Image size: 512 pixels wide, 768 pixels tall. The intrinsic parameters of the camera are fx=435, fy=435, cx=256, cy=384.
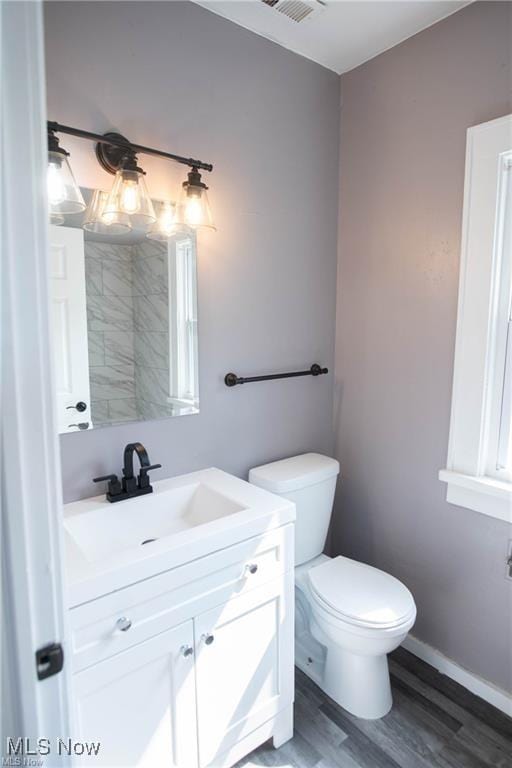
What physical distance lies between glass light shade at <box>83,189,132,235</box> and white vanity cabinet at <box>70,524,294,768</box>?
107cm

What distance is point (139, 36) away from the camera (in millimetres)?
1423

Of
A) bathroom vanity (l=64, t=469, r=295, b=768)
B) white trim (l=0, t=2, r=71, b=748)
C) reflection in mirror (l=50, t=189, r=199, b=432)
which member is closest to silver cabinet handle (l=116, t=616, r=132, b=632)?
bathroom vanity (l=64, t=469, r=295, b=768)

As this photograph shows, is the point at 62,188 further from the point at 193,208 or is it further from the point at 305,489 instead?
the point at 305,489

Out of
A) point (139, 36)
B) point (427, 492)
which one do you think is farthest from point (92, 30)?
point (427, 492)

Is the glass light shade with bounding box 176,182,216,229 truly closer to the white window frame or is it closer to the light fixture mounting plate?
the light fixture mounting plate

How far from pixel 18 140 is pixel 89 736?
1265mm

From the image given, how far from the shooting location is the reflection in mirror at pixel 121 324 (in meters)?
1.37

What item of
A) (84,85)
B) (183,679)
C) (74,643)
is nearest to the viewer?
(74,643)

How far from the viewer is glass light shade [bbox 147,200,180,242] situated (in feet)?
4.98

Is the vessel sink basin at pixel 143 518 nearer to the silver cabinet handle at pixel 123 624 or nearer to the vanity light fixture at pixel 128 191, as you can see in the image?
the silver cabinet handle at pixel 123 624

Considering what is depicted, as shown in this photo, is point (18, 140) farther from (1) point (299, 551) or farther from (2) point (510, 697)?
(2) point (510, 697)

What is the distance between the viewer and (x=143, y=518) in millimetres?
1464

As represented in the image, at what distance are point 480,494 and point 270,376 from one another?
0.93 meters

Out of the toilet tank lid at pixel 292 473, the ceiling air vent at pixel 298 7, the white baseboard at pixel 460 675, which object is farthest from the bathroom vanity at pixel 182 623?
the ceiling air vent at pixel 298 7
